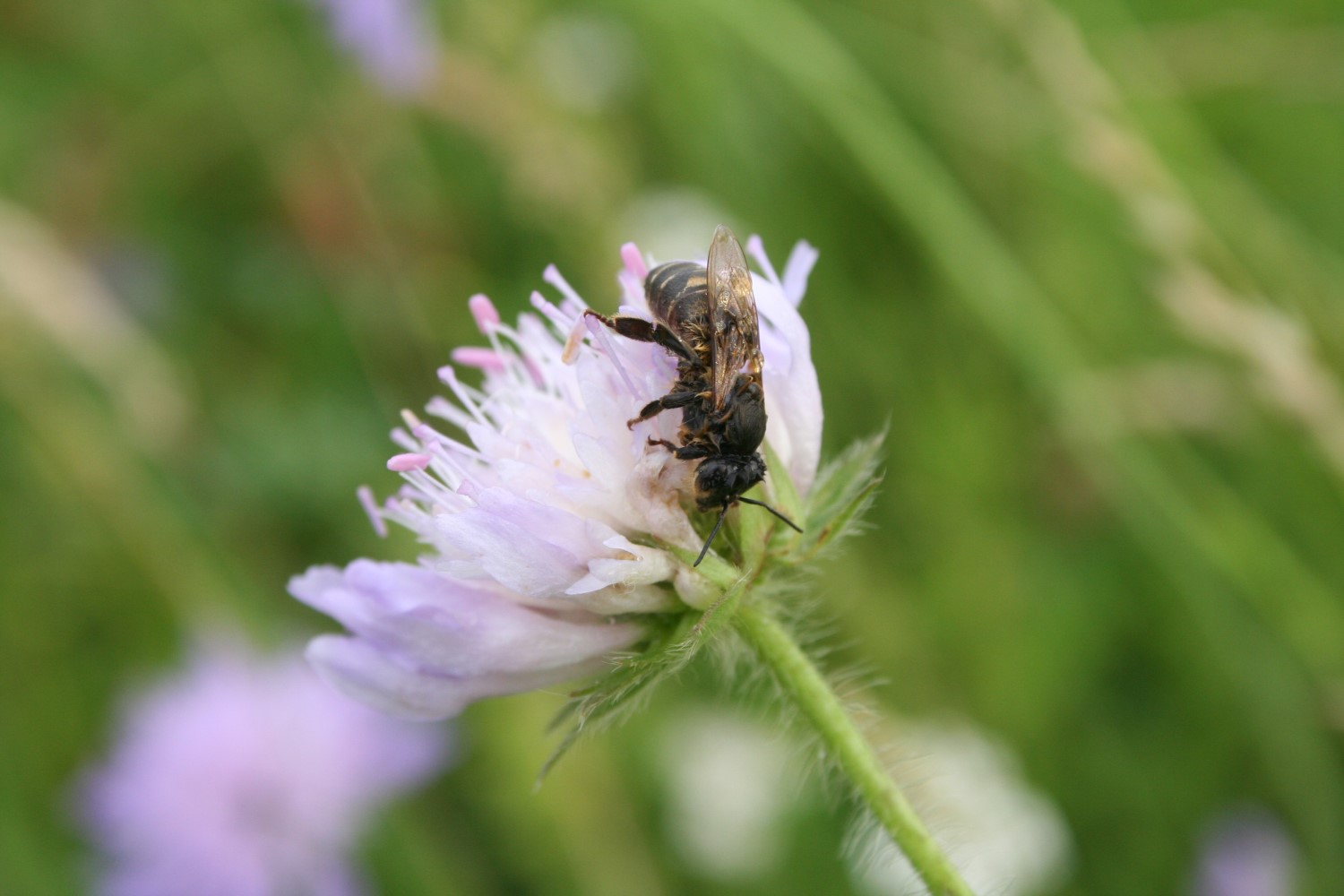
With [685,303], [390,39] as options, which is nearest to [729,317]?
[685,303]

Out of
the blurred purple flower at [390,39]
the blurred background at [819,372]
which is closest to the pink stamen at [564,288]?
the blurred background at [819,372]

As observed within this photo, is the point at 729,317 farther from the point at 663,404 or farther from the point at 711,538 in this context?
the point at 711,538

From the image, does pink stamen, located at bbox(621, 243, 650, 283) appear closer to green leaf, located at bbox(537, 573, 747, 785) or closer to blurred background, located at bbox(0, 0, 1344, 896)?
green leaf, located at bbox(537, 573, 747, 785)

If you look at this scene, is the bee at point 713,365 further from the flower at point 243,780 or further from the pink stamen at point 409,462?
the flower at point 243,780

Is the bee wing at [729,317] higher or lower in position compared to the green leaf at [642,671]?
higher

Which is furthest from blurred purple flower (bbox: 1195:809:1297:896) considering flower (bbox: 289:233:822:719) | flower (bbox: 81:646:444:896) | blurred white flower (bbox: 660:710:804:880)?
flower (bbox: 289:233:822:719)

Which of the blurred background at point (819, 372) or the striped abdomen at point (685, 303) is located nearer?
the striped abdomen at point (685, 303)
